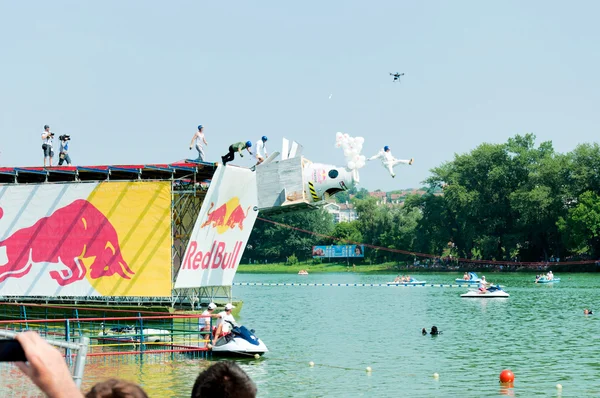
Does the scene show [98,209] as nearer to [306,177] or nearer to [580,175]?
[306,177]

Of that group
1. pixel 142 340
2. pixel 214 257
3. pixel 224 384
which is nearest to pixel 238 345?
pixel 142 340

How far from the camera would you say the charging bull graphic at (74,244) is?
33031mm

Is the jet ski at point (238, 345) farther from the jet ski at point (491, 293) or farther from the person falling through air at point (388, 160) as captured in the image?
the jet ski at point (491, 293)

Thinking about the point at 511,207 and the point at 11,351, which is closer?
the point at 11,351

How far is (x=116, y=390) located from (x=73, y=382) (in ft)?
0.66

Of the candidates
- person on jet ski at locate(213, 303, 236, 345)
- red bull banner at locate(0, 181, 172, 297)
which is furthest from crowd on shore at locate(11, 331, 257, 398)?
red bull banner at locate(0, 181, 172, 297)

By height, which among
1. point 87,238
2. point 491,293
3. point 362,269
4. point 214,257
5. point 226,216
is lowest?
point 491,293

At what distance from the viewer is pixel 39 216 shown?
110 ft

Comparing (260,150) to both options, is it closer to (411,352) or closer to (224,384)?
(411,352)

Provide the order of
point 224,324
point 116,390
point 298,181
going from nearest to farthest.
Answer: point 116,390
point 224,324
point 298,181

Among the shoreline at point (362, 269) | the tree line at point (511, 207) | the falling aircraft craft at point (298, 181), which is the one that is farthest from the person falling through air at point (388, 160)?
the shoreline at point (362, 269)

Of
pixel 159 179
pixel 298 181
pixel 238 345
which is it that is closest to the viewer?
pixel 238 345

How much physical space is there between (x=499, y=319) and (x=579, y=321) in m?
4.01

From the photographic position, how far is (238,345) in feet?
86.2
